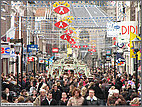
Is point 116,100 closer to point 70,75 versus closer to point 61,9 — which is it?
point 61,9

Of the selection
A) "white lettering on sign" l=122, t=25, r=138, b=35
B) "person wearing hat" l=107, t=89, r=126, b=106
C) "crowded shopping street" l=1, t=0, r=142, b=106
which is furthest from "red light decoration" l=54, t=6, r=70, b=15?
"person wearing hat" l=107, t=89, r=126, b=106

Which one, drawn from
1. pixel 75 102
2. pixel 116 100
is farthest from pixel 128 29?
pixel 75 102

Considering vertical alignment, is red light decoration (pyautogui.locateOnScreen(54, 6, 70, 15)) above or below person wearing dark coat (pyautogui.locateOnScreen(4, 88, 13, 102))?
above

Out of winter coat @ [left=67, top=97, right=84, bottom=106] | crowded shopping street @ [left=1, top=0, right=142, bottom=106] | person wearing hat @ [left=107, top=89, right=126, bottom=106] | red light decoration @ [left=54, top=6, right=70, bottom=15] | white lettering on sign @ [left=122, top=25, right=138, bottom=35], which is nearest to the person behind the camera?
winter coat @ [left=67, top=97, right=84, bottom=106]

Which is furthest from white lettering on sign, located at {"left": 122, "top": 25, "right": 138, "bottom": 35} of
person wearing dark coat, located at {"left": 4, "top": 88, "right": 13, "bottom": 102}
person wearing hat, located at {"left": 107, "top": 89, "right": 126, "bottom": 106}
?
person wearing dark coat, located at {"left": 4, "top": 88, "right": 13, "bottom": 102}

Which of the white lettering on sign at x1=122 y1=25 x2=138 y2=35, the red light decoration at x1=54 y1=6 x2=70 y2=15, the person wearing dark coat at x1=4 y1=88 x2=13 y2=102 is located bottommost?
the person wearing dark coat at x1=4 y1=88 x2=13 y2=102

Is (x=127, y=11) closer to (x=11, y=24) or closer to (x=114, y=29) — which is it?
(x=11, y=24)

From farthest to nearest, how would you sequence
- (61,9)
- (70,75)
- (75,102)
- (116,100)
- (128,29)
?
(70,75), (128,29), (61,9), (116,100), (75,102)

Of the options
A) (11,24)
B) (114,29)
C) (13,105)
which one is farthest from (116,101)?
(11,24)

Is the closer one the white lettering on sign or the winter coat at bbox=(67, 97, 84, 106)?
the winter coat at bbox=(67, 97, 84, 106)

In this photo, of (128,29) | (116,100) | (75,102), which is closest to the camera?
(75,102)

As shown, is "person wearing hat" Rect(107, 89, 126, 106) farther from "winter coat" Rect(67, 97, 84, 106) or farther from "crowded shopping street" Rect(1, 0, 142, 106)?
"winter coat" Rect(67, 97, 84, 106)

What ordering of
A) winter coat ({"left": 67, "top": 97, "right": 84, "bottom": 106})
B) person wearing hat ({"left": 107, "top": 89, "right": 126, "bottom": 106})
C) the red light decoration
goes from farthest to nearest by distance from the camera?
the red light decoration, person wearing hat ({"left": 107, "top": 89, "right": 126, "bottom": 106}), winter coat ({"left": 67, "top": 97, "right": 84, "bottom": 106})

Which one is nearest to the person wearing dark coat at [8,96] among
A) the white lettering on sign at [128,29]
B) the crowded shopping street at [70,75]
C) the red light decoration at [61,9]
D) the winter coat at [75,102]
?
the crowded shopping street at [70,75]
